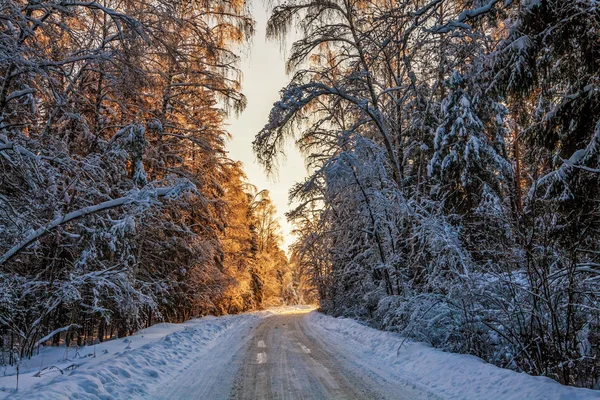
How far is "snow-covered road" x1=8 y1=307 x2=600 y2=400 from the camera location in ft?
16.2

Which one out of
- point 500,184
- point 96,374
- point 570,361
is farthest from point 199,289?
point 570,361

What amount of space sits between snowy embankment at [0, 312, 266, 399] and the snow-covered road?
2 centimetres

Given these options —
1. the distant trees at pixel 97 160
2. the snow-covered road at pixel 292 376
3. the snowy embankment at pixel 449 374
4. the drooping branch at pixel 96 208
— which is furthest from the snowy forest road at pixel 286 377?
the drooping branch at pixel 96 208

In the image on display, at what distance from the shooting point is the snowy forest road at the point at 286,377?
5535 millimetres

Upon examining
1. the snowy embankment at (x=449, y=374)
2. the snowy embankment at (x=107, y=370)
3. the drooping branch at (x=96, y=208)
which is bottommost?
the snowy embankment at (x=449, y=374)

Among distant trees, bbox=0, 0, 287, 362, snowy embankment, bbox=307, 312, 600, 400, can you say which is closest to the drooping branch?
distant trees, bbox=0, 0, 287, 362

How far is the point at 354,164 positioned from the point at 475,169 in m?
3.58

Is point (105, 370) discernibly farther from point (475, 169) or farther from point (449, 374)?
point (475, 169)

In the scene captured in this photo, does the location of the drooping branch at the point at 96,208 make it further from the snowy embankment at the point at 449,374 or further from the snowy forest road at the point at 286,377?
the snowy embankment at the point at 449,374

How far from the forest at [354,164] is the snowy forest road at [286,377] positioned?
6.08ft

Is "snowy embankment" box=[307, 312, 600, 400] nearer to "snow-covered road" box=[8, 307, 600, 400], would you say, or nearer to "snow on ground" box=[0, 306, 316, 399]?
"snow-covered road" box=[8, 307, 600, 400]

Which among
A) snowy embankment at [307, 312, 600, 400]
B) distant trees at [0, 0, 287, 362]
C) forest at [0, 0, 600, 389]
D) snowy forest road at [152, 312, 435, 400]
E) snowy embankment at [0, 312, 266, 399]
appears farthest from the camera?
distant trees at [0, 0, 287, 362]

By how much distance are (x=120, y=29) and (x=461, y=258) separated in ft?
23.4

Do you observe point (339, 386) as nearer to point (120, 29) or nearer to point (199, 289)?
point (120, 29)
